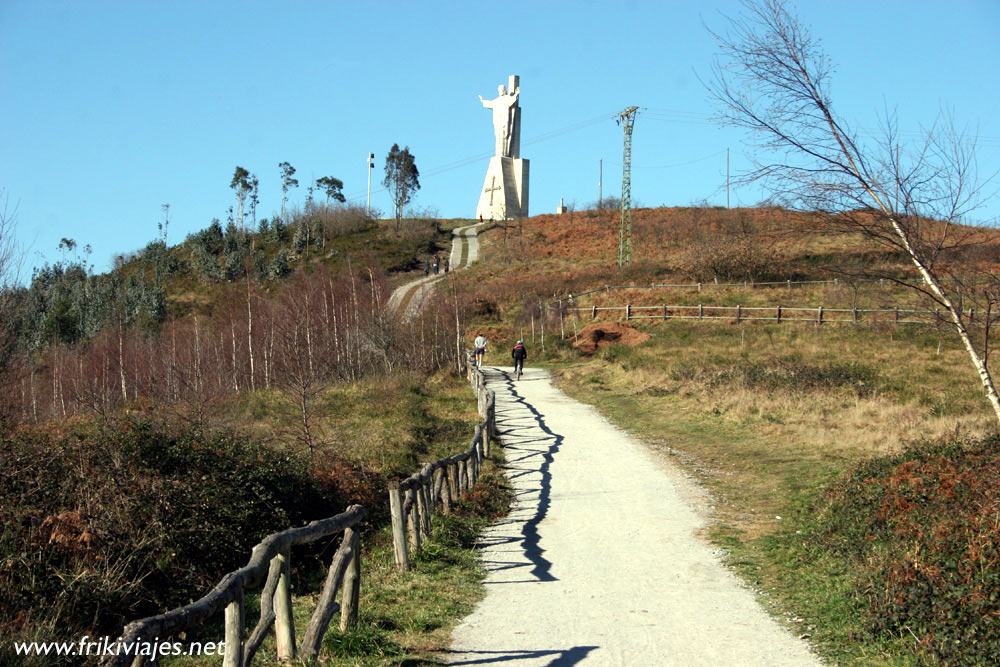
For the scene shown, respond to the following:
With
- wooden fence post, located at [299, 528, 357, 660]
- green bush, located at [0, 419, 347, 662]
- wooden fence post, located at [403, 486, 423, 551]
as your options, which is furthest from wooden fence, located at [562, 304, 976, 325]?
wooden fence post, located at [299, 528, 357, 660]

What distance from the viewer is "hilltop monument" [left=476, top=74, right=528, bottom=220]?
269ft

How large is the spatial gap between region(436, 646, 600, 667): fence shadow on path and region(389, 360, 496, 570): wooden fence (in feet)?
9.34

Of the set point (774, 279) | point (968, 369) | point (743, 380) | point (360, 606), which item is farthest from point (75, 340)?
point (360, 606)

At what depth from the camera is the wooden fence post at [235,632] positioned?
5324mm

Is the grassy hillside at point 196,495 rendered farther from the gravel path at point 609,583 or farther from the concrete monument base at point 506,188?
the concrete monument base at point 506,188

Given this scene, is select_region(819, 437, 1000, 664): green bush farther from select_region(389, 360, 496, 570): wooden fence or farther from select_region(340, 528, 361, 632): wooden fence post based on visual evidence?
select_region(389, 360, 496, 570): wooden fence

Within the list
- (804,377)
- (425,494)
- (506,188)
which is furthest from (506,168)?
(425,494)

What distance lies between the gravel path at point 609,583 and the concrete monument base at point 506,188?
71503mm

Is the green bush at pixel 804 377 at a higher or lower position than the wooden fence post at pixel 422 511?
→ higher

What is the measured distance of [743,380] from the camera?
2647cm

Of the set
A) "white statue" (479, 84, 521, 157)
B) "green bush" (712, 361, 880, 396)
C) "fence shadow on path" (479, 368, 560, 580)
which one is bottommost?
"fence shadow on path" (479, 368, 560, 580)

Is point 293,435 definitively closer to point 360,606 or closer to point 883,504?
point 360,606

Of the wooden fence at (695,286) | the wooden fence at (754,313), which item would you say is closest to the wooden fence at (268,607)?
the wooden fence at (754,313)

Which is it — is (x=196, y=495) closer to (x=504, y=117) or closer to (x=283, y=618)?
(x=283, y=618)
